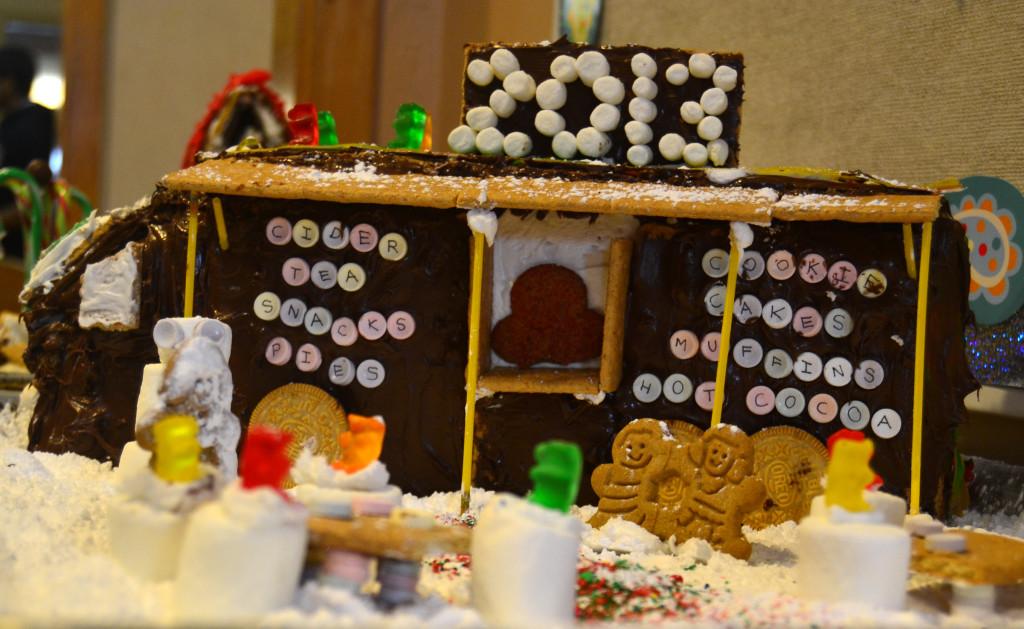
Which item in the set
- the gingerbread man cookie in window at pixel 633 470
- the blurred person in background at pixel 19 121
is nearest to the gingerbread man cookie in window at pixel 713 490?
the gingerbread man cookie in window at pixel 633 470

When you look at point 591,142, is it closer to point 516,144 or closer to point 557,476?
point 516,144

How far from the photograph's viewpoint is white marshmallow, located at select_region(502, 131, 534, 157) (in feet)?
10.1

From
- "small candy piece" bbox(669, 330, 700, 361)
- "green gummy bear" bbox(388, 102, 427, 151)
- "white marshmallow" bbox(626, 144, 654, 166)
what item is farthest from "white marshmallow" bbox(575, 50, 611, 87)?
"small candy piece" bbox(669, 330, 700, 361)

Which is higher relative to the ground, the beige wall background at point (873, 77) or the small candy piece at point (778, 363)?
the beige wall background at point (873, 77)

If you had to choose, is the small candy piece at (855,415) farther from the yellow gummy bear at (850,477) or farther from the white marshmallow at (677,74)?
the white marshmallow at (677,74)

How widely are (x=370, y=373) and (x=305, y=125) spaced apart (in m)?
0.93

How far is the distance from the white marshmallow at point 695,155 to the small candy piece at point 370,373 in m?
1.05

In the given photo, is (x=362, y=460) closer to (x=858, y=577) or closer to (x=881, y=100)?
(x=858, y=577)

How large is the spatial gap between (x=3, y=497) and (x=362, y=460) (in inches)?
38.5

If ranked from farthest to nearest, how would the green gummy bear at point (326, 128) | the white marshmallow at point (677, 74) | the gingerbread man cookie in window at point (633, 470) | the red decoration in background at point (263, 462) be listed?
the green gummy bear at point (326, 128), the white marshmallow at point (677, 74), the gingerbread man cookie in window at point (633, 470), the red decoration in background at point (263, 462)

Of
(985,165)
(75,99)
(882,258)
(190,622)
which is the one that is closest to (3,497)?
(190,622)

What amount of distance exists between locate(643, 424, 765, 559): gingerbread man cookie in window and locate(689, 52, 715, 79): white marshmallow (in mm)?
1077

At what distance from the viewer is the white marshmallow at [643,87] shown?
10.2ft

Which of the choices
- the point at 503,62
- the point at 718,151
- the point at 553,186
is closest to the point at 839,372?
the point at 718,151
